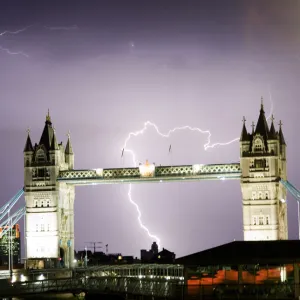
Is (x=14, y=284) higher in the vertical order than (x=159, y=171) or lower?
lower

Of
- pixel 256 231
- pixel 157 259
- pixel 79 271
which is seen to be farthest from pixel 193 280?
pixel 157 259

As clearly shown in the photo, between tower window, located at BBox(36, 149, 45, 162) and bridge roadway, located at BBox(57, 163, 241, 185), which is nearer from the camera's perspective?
bridge roadway, located at BBox(57, 163, 241, 185)

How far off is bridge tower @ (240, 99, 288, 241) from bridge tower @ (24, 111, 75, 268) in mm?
19561

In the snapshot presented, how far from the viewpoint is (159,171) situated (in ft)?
375

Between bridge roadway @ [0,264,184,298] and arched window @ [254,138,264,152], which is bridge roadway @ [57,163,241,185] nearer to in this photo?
arched window @ [254,138,264,152]

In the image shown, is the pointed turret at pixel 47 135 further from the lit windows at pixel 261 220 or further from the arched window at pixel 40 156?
the lit windows at pixel 261 220

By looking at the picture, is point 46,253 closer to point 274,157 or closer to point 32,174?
point 32,174

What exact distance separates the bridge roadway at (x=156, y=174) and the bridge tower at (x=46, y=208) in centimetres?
239

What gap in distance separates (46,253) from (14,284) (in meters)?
37.7

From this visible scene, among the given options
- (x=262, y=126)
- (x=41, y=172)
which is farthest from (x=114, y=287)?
(x=41, y=172)

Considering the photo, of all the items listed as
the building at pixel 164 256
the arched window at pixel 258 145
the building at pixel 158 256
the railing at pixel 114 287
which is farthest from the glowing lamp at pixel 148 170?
the railing at pixel 114 287

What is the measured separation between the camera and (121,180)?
11594 cm

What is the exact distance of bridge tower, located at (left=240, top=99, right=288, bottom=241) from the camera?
111438 mm

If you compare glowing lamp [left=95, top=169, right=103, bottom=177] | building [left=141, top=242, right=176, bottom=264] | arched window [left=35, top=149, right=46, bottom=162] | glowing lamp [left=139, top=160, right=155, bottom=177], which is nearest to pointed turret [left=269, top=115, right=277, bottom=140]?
glowing lamp [left=139, top=160, right=155, bottom=177]
